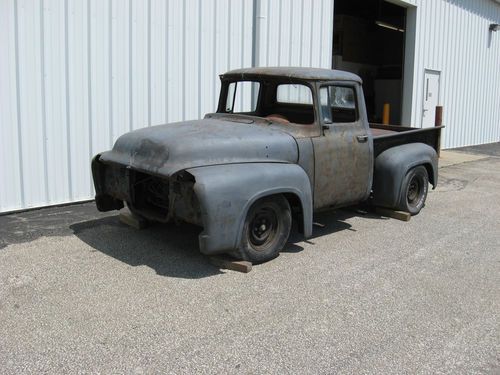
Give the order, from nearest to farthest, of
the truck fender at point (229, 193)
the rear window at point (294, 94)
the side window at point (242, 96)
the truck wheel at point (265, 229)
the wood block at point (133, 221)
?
1. the truck fender at point (229, 193)
2. the truck wheel at point (265, 229)
3. the rear window at point (294, 94)
4. the wood block at point (133, 221)
5. the side window at point (242, 96)

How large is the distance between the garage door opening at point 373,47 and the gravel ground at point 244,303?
13.6 m

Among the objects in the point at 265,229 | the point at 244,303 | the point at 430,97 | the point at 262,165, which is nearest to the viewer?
the point at 244,303

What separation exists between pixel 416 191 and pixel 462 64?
9.76 meters

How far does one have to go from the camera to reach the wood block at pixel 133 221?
6094 mm

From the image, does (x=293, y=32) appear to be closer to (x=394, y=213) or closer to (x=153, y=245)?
(x=394, y=213)

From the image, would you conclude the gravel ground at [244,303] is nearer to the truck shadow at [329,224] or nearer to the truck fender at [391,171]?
the truck shadow at [329,224]

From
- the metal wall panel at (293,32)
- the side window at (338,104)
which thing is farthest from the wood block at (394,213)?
the metal wall panel at (293,32)

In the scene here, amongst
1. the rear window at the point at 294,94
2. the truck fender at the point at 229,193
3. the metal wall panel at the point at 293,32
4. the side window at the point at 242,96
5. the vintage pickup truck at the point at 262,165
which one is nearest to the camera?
the truck fender at the point at 229,193

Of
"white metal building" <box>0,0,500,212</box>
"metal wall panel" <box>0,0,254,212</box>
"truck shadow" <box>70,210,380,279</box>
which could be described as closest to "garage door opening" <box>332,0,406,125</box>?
"white metal building" <box>0,0,500,212</box>

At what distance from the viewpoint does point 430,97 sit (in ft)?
48.2

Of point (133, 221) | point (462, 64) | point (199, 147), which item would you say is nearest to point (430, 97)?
point (462, 64)

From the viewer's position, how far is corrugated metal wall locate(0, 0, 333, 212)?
657 cm

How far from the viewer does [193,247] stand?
564 centimetres

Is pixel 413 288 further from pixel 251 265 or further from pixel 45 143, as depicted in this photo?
pixel 45 143
